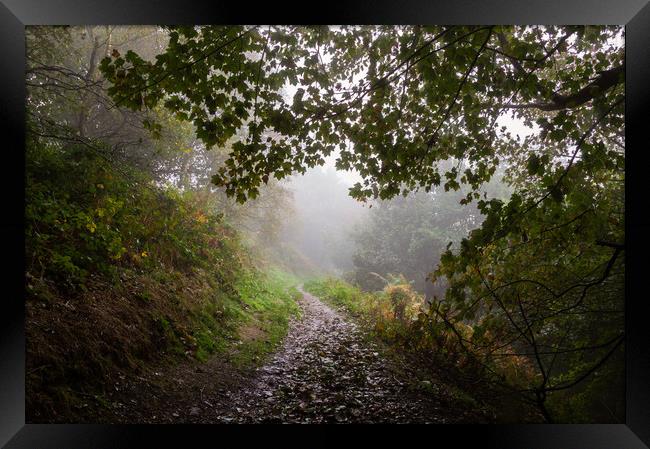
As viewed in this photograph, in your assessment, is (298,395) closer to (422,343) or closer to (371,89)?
(422,343)

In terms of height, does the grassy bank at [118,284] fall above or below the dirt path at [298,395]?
above

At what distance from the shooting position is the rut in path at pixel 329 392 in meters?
2.90

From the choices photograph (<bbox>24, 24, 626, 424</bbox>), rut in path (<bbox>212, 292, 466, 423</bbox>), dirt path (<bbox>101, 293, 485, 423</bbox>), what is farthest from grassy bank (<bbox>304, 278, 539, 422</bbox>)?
rut in path (<bbox>212, 292, 466, 423</bbox>)

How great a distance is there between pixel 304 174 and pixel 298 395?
7.77 feet

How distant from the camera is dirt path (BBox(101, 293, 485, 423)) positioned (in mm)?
2797

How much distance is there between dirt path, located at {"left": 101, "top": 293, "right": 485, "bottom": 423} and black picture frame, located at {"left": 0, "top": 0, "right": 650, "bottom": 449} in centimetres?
13

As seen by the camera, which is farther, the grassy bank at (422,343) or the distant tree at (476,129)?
the grassy bank at (422,343)

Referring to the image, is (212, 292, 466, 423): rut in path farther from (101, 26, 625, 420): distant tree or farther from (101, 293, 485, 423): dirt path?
(101, 26, 625, 420): distant tree

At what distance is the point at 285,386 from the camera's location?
10.5 ft

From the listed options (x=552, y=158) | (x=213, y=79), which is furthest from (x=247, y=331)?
(x=552, y=158)

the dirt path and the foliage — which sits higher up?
the foliage

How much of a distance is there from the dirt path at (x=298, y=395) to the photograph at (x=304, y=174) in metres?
0.02
